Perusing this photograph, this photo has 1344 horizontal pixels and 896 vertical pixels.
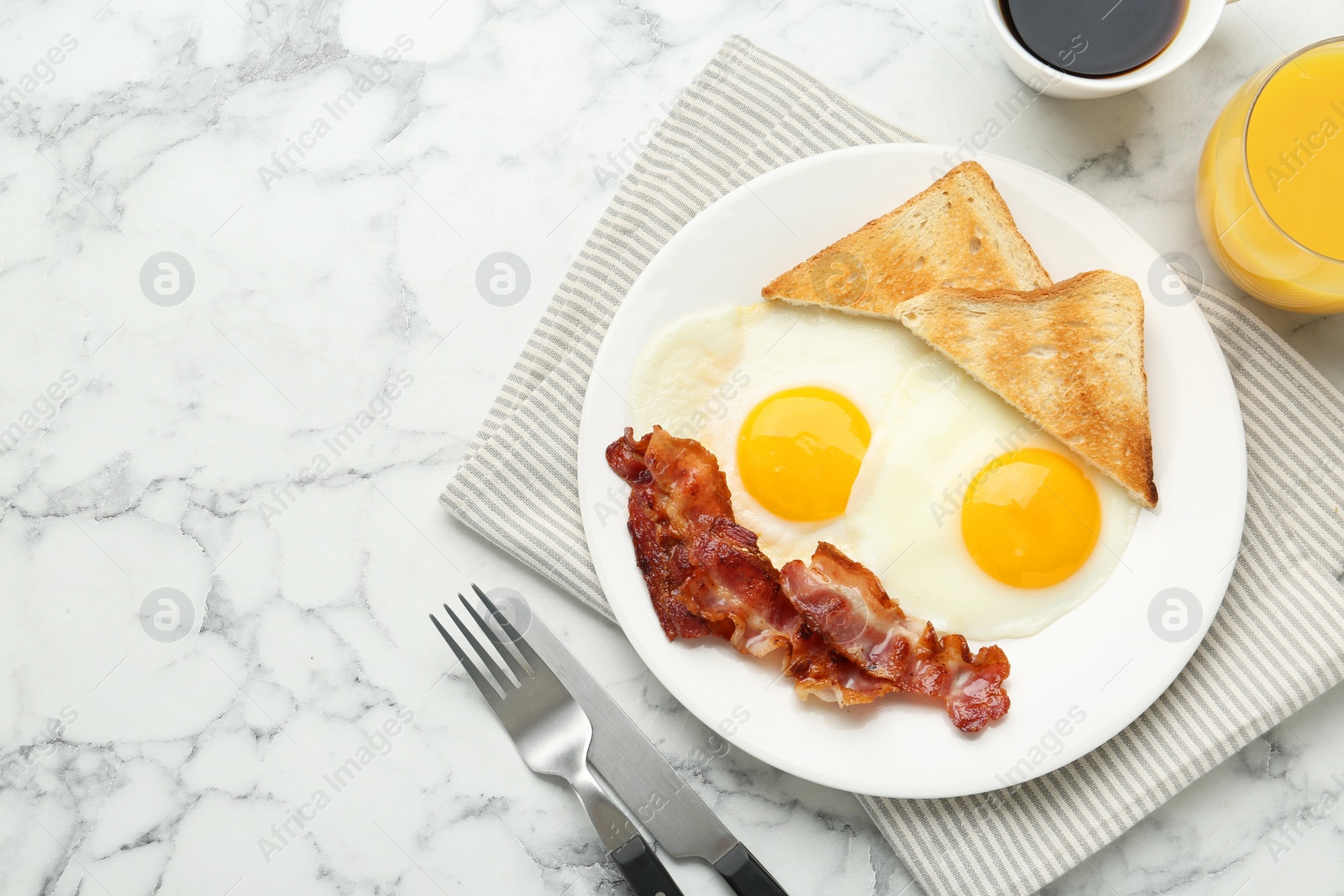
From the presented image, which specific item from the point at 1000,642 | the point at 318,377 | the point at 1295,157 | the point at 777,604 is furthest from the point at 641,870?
the point at 1295,157

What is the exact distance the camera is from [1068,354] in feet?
7.07

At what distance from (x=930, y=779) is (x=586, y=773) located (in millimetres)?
952

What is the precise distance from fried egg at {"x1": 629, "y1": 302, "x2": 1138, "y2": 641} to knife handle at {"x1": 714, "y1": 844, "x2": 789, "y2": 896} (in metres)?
0.84

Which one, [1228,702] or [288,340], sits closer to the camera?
[1228,702]

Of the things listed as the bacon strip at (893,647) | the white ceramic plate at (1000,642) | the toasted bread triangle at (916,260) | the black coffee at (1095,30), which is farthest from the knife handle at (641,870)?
the black coffee at (1095,30)

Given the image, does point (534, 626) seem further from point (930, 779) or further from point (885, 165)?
point (885, 165)

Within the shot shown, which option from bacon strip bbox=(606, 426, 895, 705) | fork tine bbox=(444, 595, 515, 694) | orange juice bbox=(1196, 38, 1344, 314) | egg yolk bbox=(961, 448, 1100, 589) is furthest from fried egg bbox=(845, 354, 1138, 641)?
fork tine bbox=(444, 595, 515, 694)

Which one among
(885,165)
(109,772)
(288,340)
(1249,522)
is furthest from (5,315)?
(1249,522)

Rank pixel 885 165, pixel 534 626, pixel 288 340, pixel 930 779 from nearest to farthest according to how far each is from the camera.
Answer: pixel 930 779 → pixel 885 165 → pixel 534 626 → pixel 288 340

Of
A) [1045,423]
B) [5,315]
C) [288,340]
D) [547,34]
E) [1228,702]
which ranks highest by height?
[5,315]

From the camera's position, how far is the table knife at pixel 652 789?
2.30m

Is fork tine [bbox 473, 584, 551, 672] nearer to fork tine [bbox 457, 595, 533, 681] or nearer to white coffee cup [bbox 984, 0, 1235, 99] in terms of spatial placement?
fork tine [bbox 457, 595, 533, 681]

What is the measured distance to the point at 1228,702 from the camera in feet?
7.09

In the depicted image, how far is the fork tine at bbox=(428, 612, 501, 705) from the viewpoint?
2.32 meters
